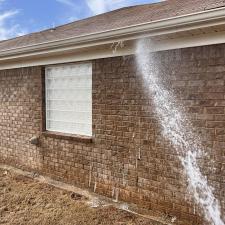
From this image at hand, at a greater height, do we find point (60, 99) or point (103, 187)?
point (60, 99)

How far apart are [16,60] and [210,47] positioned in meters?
5.04

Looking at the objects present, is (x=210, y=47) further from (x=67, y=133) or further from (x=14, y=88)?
(x=14, y=88)

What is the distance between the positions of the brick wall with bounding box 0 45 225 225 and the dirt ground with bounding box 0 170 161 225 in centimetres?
44

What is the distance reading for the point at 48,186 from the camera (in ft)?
24.0

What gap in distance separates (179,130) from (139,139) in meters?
0.78

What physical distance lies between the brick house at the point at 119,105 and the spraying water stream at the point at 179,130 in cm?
11

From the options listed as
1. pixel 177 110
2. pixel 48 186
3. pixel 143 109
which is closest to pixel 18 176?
pixel 48 186

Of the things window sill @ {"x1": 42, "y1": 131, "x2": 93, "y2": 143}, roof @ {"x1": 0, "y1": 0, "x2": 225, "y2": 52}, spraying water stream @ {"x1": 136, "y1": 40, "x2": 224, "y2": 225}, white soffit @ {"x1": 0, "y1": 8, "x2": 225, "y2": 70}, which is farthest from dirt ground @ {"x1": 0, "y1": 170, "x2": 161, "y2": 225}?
roof @ {"x1": 0, "y1": 0, "x2": 225, "y2": 52}

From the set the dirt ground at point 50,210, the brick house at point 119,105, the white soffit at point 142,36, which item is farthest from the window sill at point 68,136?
the white soffit at point 142,36

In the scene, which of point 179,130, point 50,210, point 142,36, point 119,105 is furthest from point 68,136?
point 142,36

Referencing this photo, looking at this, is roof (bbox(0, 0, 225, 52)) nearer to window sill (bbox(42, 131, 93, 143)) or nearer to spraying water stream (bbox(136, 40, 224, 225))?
spraying water stream (bbox(136, 40, 224, 225))

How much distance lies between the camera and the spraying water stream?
5047 millimetres

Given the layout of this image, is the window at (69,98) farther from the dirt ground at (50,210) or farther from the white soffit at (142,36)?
the dirt ground at (50,210)

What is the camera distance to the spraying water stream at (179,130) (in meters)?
5.05
